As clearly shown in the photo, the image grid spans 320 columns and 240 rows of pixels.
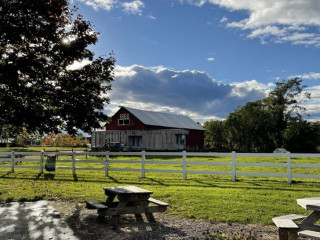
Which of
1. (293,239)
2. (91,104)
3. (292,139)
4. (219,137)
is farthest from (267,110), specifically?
(293,239)

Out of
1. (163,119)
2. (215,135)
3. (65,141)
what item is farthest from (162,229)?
(215,135)

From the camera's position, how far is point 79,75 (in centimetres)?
1201

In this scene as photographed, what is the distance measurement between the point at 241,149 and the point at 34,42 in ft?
171

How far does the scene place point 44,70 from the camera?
1145 centimetres

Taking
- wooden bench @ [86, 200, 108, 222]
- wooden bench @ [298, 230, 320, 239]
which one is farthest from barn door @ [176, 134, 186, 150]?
wooden bench @ [298, 230, 320, 239]

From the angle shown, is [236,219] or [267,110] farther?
[267,110]

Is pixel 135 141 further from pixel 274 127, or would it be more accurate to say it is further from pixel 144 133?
pixel 274 127

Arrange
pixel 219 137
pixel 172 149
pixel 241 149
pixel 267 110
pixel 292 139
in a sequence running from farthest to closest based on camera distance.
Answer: pixel 219 137 → pixel 241 149 → pixel 267 110 → pixel 292 139 → pixel 172 149

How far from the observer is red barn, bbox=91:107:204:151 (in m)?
46.2

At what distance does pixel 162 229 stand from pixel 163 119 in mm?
47313

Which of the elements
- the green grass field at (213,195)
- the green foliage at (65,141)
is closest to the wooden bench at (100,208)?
the green grass field at (213,195)

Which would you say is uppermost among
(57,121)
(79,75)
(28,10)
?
(28,10)

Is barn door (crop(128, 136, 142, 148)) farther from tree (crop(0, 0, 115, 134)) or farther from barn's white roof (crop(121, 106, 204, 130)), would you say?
tree (crop(0, 0, 115, 134))

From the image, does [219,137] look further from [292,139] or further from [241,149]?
[292,139]
